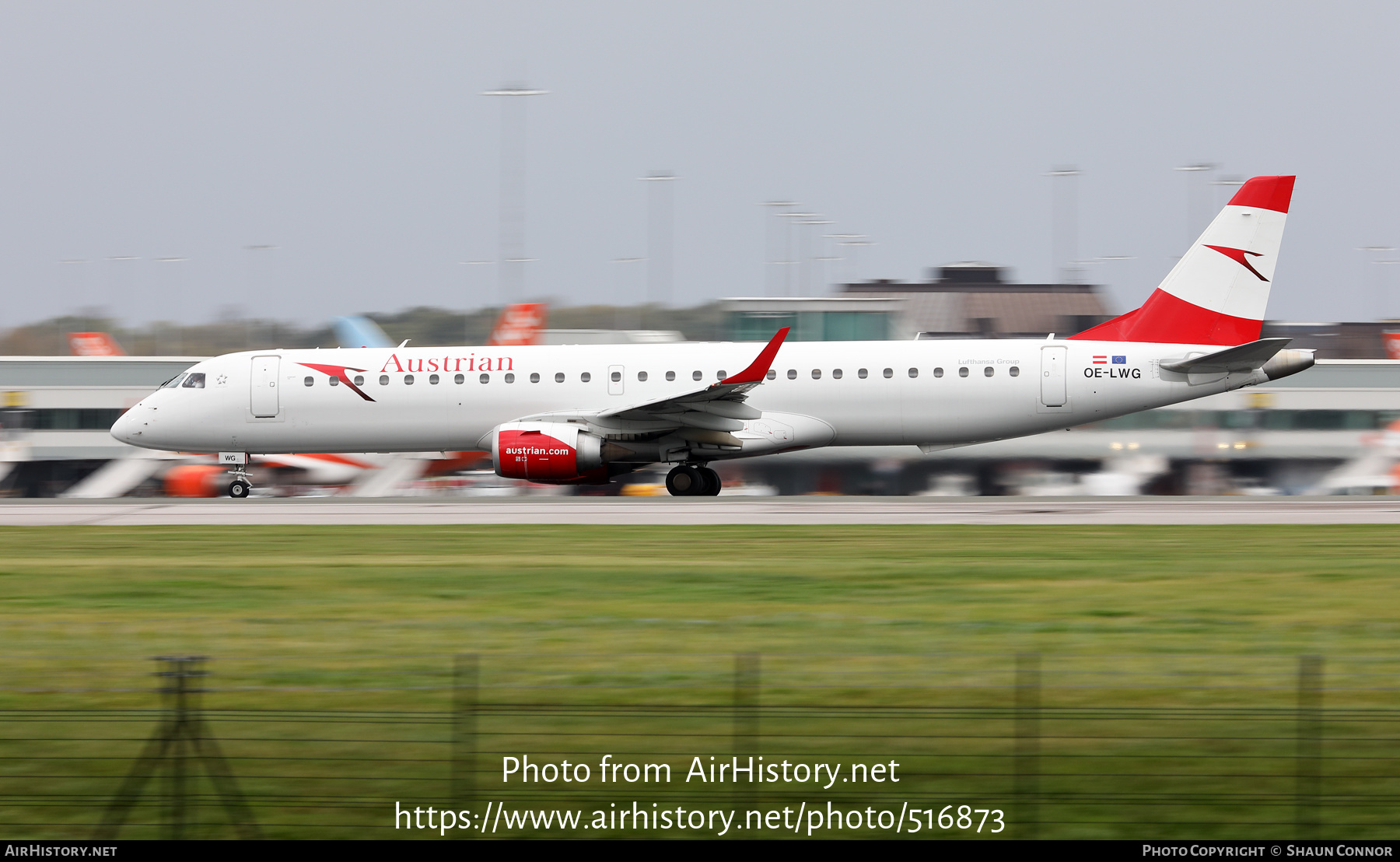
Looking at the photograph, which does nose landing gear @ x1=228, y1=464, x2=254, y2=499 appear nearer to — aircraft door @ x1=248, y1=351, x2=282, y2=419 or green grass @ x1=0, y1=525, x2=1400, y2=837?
aircraft door @ x1=248, y1=351, x2=282, y2=419

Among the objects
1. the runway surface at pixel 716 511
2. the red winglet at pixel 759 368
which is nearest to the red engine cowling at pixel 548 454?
the runway surface at pixel 716 511

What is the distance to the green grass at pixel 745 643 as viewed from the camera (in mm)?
6906

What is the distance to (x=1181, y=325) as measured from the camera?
2962 cm

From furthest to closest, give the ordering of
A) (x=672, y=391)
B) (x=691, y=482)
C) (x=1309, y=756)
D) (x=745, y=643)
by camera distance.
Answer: (x=691, y=482) < (x=672, y=391) < (x=745, y=643) < (x=1309, y=756)

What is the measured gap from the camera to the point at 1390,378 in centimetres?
4550

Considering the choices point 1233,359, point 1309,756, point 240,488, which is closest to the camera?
point 1309,756

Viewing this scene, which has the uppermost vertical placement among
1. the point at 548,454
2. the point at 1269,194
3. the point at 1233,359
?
the point at 1269,194

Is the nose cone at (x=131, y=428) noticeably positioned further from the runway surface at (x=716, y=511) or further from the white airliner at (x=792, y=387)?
the white airliner at (x=792, y=387)

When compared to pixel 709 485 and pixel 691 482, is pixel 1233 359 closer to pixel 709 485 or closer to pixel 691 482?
pixel 709 485

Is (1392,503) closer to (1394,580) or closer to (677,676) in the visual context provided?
(1394,580)

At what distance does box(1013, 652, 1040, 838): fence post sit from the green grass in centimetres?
9

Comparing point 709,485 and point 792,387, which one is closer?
point 792,387

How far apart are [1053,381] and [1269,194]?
6.11 m

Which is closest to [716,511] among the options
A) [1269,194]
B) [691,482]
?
[691,482]
